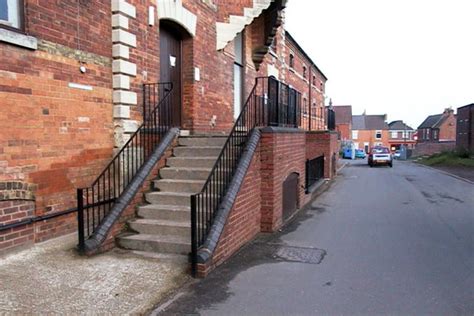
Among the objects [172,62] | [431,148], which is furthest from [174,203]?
[431,148]

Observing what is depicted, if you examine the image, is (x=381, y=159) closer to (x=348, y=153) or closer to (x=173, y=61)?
(x=348, y=153)

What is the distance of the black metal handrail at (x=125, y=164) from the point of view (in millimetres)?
6008

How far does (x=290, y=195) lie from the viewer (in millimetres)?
8836

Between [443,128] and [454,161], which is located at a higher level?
[443,128]

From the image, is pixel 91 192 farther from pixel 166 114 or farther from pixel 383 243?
pixel 383 243

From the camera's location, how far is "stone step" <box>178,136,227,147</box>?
761cm

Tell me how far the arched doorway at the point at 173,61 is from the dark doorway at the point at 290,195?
3000mm

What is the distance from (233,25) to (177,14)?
2658 mm

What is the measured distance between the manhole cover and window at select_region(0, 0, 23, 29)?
494 cm

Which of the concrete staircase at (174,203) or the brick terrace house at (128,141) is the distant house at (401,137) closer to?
the brick terrace house at (128,141)

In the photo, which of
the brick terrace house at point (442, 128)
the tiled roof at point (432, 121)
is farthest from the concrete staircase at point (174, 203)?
the tiled roof at point (432, 121)

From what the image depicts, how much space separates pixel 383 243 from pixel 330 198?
224 inches

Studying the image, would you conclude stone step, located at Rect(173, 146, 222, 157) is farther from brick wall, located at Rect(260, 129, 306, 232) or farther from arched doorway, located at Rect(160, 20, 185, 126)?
arched doorway, located at Rect(160, 20, 185, 126)

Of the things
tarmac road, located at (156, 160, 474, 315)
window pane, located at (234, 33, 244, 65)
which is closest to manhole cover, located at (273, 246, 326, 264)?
tarmac road, located at (156, 160, 474, 315)
